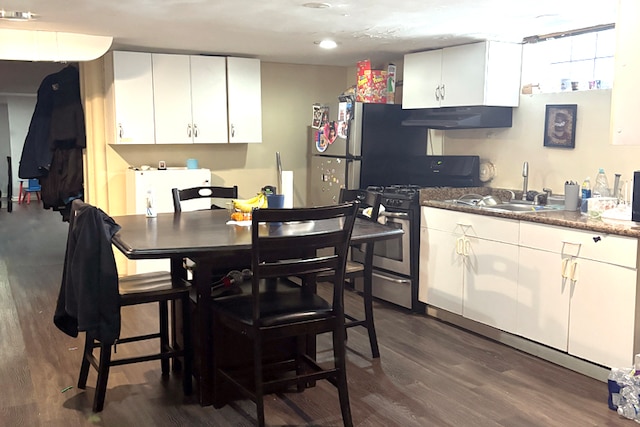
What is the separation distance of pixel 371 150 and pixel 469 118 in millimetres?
917

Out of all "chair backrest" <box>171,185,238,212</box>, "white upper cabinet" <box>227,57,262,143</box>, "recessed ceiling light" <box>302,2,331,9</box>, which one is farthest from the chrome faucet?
"white upper cabinet" <box>227,57,262,143</box>

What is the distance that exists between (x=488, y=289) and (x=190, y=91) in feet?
9.82

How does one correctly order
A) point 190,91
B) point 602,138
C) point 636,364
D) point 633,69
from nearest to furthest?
point 633,69 < point 636,364 < point 602,138 < point 190,91

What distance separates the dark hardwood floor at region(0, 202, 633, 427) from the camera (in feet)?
9.33

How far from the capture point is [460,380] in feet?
10.8

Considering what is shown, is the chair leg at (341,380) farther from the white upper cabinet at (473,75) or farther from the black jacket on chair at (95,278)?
the white upper cabinet at (473,75)

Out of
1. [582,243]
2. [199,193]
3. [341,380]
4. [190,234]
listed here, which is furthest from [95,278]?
[582,243]

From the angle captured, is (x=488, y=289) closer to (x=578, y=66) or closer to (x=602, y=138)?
(x=602, y=138)

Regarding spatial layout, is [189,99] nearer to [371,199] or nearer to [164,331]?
[371,199]

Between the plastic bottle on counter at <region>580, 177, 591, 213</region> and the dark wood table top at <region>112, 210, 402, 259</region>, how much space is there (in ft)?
4.39

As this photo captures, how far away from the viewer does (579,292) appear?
11.0ft

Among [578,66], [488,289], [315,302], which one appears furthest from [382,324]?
[578,66]

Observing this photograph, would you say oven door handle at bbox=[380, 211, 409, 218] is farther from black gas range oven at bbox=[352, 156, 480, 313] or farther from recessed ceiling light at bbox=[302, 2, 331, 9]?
recessed ceiling light at bbox=[302, 2, 331, 9]

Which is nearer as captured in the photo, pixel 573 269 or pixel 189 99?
pixel 573 269
